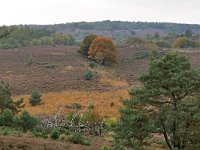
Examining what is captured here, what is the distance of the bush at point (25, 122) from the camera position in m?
34.7

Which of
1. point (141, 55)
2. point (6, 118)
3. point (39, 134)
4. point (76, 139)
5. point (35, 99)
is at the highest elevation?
point (6, 118)

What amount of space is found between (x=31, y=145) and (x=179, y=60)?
9.94 m

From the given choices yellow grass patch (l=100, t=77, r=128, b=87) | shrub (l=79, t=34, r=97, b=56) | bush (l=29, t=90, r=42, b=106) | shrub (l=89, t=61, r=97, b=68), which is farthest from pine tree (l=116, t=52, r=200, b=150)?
shrub (l=79, t=34, r=97, b=56)

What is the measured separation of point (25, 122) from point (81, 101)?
23130 millimetres

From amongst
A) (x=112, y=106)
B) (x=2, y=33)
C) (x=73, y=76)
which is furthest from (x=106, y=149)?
(x=73, y=76)

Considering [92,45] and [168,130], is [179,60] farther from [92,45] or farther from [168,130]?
[92,45]

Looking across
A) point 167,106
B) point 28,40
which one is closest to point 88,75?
point 167,106

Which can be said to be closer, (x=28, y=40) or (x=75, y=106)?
(x=75, y=106)

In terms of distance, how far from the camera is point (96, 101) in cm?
5825

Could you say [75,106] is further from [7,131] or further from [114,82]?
[7,131]

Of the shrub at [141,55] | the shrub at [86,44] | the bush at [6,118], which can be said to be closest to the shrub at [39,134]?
the bush at [6,118]

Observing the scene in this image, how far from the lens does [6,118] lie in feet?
117

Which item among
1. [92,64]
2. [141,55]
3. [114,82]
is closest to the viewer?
[114,82]

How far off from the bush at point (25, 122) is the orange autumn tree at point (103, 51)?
4187 cm
